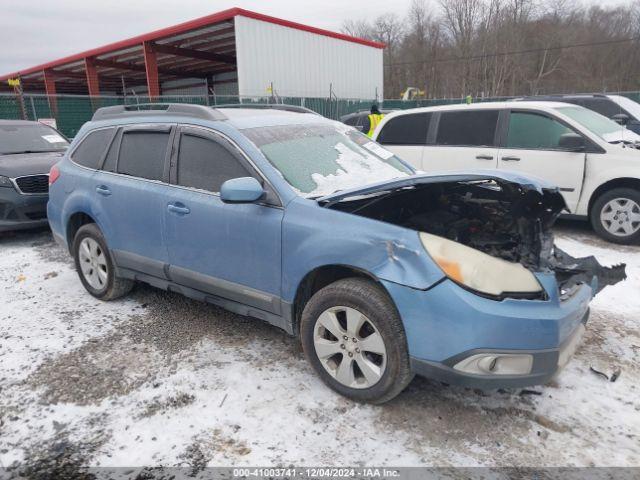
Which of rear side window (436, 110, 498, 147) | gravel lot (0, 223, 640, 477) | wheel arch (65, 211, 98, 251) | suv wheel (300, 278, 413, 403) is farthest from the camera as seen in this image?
rear side window (436, 110, 498, 147)

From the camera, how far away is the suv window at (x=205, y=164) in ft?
10.6

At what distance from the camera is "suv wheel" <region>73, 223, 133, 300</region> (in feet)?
13.8

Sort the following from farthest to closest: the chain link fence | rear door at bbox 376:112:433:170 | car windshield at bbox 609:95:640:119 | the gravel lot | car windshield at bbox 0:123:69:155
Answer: the chain link fence < car windshield at bbox 609:95:640:119 < car windshield at bbox 0:123:69:155 < rear door at bbox 376:112:433:170 < the gravel lot

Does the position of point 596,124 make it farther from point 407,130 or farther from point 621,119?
point 621,119

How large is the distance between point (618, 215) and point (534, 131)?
1.48m

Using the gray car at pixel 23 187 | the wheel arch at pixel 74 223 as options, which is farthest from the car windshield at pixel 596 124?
the gray car at pixel 23 187

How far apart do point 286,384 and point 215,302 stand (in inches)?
33.3

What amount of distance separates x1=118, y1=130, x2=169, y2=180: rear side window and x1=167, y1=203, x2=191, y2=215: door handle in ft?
1.04

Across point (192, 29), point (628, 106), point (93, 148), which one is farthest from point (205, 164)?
point (192, 29)

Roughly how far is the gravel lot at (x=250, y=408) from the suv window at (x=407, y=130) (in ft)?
13.2

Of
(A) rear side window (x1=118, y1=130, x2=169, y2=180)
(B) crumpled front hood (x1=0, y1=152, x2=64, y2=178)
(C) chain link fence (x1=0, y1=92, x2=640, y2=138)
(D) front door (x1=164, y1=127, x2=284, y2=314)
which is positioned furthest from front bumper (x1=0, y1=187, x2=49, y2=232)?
(C) chain link fence (x1=0, y1=92, x2=640, y2=138)

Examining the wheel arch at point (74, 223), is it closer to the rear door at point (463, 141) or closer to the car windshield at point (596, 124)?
the rear door at point (463, 141)

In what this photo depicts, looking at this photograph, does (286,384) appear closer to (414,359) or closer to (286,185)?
(414,359)

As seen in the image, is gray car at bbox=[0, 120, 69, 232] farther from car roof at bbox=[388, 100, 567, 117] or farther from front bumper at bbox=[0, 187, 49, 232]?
car roof at bbox=[388, 100, 567, 117]
